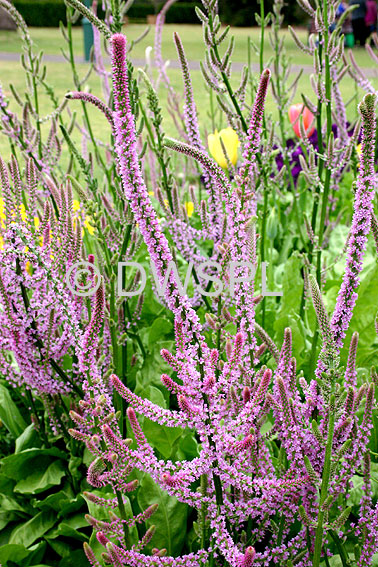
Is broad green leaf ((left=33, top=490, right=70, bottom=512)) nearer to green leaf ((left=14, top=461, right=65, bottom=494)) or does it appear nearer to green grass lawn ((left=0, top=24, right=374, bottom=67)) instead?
green leaf ((left=14, top=461, right=65, bottom=494))

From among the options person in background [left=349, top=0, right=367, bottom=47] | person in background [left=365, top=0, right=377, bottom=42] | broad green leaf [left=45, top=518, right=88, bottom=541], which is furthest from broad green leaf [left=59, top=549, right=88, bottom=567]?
person in background [left=349, top=0, right=367, bottom=47]

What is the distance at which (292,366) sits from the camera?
0.82m

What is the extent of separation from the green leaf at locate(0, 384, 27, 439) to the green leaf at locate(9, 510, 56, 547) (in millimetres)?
200

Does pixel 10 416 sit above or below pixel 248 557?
below

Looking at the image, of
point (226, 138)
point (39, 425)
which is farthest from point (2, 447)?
point (226, 138)

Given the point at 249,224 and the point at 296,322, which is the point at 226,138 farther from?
the point at 249,224

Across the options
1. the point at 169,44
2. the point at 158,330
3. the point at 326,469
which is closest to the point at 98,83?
the point at 158,330

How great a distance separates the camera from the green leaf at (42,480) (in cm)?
116

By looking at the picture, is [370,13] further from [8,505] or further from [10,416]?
[8,505]

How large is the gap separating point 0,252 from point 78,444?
0.40 m

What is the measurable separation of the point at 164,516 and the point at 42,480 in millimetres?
287

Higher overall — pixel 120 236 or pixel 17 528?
pixel 120 236

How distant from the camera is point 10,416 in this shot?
132cm

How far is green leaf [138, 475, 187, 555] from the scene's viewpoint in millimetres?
991
